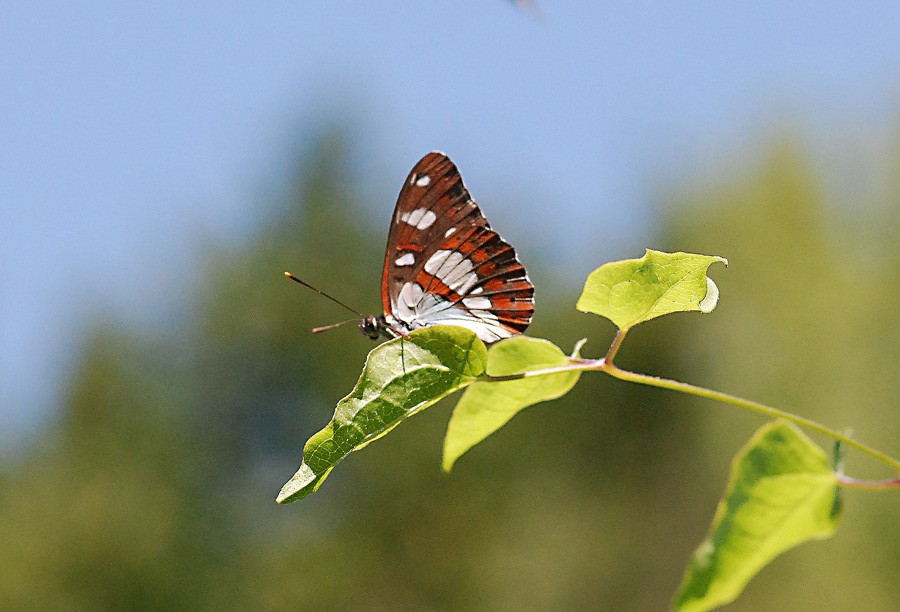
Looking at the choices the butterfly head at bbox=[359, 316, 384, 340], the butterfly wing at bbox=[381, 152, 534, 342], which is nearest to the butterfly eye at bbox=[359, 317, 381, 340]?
the butterfly head at bbox=[359, 316, 384, 340]

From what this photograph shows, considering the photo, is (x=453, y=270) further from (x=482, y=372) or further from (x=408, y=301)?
(x=482, y=372)

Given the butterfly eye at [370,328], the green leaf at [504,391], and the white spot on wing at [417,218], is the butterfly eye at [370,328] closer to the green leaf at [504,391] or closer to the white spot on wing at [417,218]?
the white spot on wing at [417,218]

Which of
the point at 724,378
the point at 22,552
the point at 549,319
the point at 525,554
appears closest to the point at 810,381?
the point at 724,378

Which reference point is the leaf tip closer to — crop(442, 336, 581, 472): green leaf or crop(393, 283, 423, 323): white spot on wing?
crop(442, 336, 581, 472): green leaf

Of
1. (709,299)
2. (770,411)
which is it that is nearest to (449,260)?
(709,299)

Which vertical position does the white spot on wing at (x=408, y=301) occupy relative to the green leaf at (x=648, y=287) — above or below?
below

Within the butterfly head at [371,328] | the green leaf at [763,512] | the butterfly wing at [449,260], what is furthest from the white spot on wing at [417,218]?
the green leaf at [763,512]

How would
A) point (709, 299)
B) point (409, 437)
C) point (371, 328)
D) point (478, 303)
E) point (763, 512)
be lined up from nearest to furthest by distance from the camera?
1. point (763, 512)
2. point (709, 299)
3. point (478, 303)
4. point (371, 328)
5. point (409, 437)
